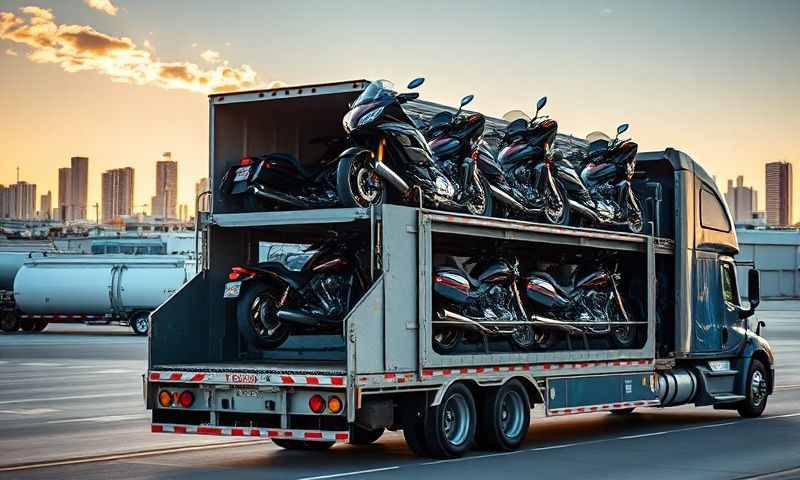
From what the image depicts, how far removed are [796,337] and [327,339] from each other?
4045cm

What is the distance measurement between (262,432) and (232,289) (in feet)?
5.93

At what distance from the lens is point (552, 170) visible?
16344mm

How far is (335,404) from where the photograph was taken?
11742mm

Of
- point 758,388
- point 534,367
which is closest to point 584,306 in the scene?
point 534,367

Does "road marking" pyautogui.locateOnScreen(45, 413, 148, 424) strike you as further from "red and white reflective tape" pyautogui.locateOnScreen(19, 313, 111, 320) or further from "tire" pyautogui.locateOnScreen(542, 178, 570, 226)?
"red and white reflective tape" pyautogui.locateOnScreen(19, 313, 111, 320)

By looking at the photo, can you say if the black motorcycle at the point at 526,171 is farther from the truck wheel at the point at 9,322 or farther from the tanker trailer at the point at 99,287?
the truck wheel at the point at 9,322

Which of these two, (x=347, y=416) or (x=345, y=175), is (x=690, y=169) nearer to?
(x=345, y=175)

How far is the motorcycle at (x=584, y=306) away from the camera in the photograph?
604 inches

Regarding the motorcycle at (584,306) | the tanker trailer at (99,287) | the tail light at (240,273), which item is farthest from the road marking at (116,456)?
the tanker trailer at (99,287)

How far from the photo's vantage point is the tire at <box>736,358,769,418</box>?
18.5 m

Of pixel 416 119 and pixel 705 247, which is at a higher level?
pixel 416 119

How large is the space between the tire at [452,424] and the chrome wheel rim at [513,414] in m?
0.58

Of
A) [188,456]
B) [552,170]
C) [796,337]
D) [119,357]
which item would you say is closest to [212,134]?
[188,456]

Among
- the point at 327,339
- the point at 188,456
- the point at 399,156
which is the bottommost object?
the point at 188,456
